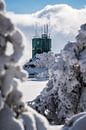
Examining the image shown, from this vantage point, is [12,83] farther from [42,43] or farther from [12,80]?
[42,43]

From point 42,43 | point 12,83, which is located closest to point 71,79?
point 12,83

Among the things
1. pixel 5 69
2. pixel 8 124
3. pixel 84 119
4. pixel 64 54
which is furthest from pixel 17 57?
pixel 64 54

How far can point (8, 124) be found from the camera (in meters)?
2.50

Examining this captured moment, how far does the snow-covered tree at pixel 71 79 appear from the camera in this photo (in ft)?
48.6

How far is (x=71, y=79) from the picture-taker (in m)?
14.8

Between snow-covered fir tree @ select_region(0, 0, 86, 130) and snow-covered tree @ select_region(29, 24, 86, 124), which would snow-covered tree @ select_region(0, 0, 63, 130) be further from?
snow-covered tree @ select_region(29, 24, 86, 124)

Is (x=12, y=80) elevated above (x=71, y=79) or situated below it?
above

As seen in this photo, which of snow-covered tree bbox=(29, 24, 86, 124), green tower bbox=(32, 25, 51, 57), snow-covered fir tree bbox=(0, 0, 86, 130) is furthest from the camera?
green tower bbox=(32, 25, 51, 57)

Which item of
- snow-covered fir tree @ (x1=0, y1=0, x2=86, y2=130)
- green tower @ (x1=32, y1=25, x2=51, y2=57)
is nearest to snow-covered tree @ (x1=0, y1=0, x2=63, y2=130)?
snow-covered fir tree @ (x1=0, y1=0, x2=86, y2=130)

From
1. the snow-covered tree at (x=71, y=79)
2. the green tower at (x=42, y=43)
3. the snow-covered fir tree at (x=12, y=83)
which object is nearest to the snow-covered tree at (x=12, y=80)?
the snow-covered fir tree at (x=12, y=83)

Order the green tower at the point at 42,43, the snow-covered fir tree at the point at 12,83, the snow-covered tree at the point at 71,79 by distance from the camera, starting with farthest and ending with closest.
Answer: the green tower at the point at 42,43, the snow-covered tree at the point at 71,79, the snow-covered fir tree at the point at 12,83

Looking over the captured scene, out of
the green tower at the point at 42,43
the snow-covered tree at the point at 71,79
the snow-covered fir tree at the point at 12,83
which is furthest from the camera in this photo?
the green tower at the point at 42,43

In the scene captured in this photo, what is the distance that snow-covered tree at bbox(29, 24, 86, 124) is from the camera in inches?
583

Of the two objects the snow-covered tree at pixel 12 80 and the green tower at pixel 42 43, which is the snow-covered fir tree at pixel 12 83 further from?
the green tower at pixel 42 43
